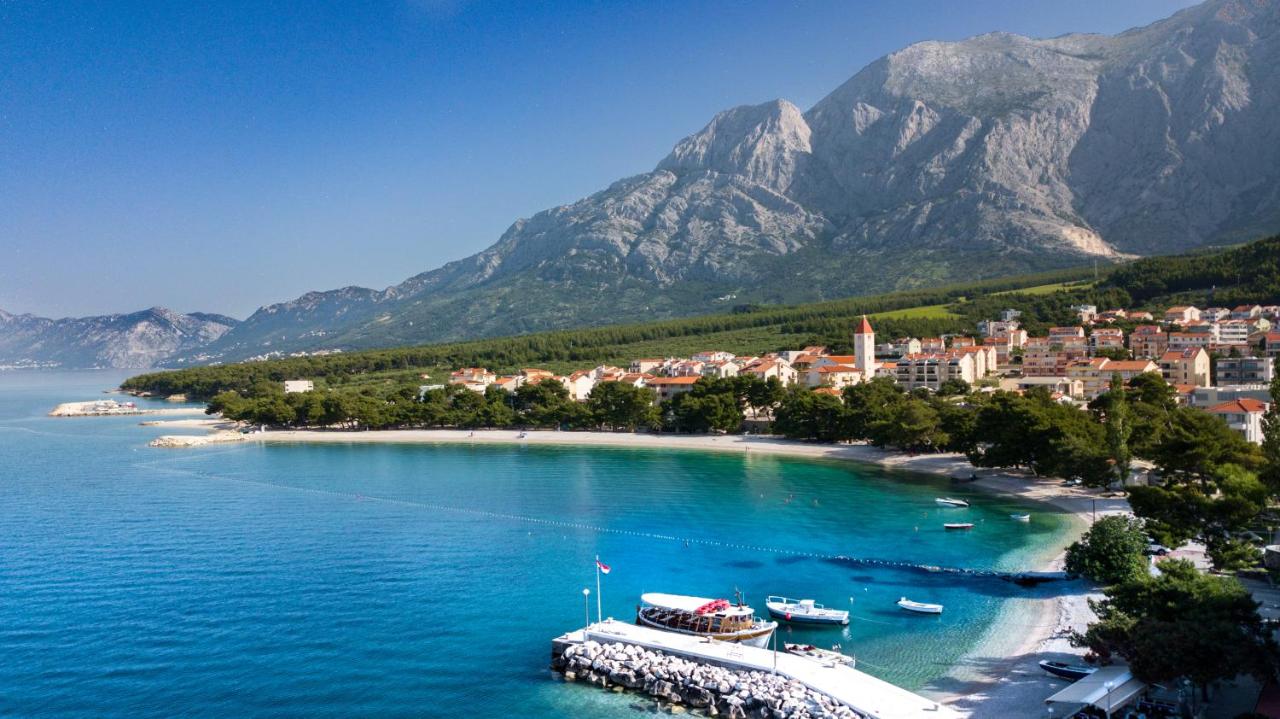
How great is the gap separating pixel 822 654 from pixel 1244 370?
73.0 metres

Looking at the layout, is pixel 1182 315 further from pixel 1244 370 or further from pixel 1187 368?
pixel 1244 370

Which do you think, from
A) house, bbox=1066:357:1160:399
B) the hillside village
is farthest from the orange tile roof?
house, bbox=1066:357:1160:399

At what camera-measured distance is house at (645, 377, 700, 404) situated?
3757 inches

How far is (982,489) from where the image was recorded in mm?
51438

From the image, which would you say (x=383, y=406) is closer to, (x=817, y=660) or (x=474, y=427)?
(x=474, y=427)

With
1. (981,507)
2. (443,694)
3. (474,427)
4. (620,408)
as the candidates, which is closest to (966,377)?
(620,408)

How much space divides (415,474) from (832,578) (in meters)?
38.9

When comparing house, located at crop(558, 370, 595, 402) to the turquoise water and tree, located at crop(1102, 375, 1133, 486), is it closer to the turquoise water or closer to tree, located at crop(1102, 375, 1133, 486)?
the turquoise water

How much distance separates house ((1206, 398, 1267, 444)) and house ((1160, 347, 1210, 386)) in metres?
31.5

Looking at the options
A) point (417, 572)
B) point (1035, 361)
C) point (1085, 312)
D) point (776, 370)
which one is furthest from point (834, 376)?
point (417, 572)

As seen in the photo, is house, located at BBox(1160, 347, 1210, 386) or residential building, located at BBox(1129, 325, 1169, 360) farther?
residential building, located at BBox(1129, 325, 1169, 360)

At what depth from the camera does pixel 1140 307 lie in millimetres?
124312

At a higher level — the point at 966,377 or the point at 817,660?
the point at 966,377

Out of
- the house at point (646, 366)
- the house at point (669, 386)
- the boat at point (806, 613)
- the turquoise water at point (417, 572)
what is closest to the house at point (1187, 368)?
the turquoise water at point (417, 572)
